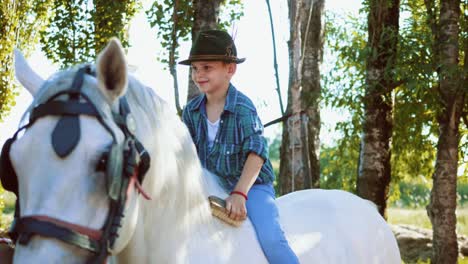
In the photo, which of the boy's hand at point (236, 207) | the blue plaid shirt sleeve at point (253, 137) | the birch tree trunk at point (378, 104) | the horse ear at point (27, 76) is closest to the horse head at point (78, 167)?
the horse ear at point (27, 76)

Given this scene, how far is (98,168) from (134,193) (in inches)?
9.2

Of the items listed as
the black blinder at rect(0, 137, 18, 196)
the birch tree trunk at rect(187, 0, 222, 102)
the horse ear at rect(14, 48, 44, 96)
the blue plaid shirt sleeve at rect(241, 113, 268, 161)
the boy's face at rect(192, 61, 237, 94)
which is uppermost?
the birch tree trunk at rect(187, 0, 222, 102)

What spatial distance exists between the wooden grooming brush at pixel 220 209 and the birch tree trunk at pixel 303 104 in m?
4.74

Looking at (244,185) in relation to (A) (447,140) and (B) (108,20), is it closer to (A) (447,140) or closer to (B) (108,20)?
(A) (447,140)

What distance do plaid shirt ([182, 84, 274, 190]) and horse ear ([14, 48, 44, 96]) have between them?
1.15 m

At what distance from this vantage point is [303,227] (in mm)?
4324

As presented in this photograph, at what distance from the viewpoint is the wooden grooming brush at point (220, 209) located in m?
3.45

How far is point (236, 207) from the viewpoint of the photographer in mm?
3545

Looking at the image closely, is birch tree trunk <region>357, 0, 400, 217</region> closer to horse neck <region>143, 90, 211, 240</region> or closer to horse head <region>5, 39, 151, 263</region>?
horse neck <region>143, 90, 211, 240</region>

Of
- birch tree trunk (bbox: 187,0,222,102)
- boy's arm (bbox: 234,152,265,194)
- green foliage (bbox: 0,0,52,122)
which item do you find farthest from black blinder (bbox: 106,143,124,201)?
green foliage (bbox: 0,0,52,122)

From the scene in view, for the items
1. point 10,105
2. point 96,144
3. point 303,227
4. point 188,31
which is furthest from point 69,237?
point 10,105

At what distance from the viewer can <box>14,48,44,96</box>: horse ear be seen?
9.66 ft

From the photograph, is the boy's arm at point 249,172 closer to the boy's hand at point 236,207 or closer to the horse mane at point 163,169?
the boy's hand at point 236,207

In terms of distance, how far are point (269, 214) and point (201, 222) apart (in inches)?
23.0
